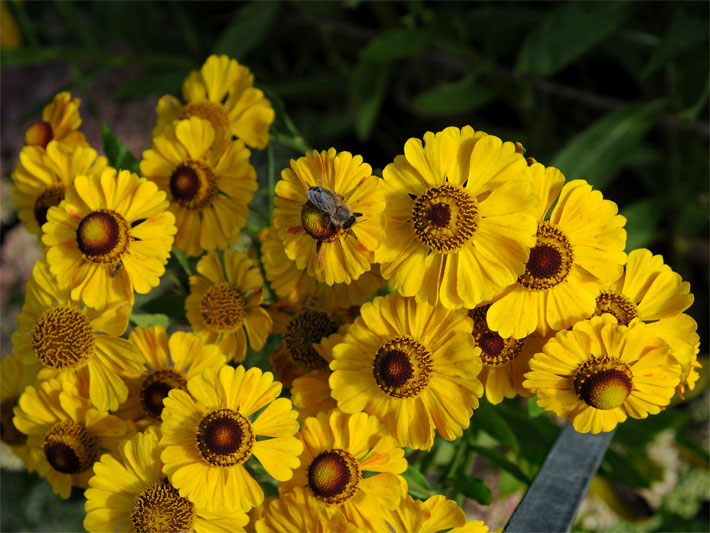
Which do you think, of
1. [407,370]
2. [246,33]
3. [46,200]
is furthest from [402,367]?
[246,33]

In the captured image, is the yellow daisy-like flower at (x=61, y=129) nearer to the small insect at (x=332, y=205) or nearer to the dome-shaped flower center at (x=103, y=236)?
the dome-shaped flower center at (x=103, y=236)

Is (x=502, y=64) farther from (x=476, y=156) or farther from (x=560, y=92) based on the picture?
(x=476, y=156)

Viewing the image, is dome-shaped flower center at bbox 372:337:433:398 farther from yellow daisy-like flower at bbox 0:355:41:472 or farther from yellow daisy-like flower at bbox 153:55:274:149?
yellow daisy-like flower at bbox 0:355:41:472

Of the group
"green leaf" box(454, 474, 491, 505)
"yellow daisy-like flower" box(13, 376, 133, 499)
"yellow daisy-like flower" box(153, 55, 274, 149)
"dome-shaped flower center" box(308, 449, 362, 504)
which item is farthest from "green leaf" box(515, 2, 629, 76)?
"yellow daisy-like flower" box(13, 376, 133, 499)

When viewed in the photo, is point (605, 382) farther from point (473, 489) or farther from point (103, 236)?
point (103, 236)

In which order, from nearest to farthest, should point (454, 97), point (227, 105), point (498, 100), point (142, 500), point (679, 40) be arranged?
point (142, 500)
point (227, 105)
point (679, 40)
point (454, 97)
point (498, 100)

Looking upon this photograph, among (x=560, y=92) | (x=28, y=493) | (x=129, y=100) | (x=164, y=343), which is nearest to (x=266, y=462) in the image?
(x=164, y=343)
